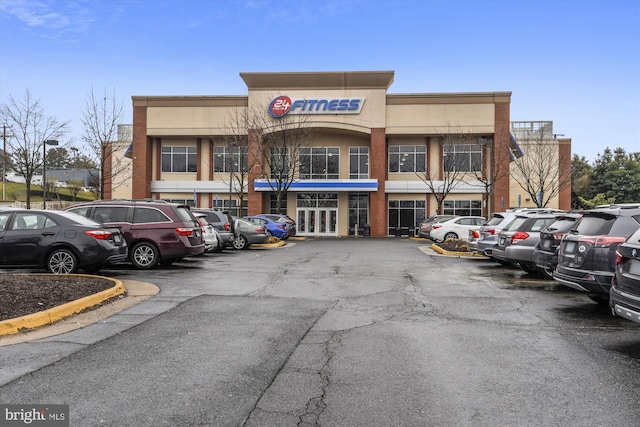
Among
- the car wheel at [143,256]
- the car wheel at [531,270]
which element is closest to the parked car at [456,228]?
the car wheel at [531,270]

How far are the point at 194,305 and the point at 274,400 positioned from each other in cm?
451

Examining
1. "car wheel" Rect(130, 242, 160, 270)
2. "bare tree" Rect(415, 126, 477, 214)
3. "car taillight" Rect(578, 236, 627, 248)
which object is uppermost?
"bare tree" Rect(415, 126, 477, 214)

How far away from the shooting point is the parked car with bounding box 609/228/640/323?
18.7ft

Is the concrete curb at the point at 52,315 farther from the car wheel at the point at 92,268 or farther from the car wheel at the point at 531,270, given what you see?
the car wheel at the point at 531,270

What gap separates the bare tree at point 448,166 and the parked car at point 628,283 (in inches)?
1275

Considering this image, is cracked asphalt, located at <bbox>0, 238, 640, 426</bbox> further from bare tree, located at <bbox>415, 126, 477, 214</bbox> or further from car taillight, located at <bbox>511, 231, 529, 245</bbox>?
bare tree, located at <bbox>415, 126, 477, 214</bbox>

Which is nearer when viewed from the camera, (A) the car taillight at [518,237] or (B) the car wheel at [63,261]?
(B) the car wheel at [63,261]

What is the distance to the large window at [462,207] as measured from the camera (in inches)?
1645

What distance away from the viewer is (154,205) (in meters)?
13.6

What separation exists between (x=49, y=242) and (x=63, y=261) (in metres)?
0.49

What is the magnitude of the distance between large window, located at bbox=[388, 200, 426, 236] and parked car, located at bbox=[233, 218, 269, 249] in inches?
813

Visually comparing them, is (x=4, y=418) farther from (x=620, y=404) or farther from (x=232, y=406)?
(x=620, y=404)

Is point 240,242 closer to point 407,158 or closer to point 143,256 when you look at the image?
point 143,256

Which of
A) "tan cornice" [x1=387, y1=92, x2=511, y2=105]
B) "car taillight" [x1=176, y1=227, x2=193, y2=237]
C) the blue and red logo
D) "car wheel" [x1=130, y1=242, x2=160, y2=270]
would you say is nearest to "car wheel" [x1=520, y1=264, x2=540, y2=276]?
"car taillight" [x1=176, y1=227, x2=193, y2=237]
